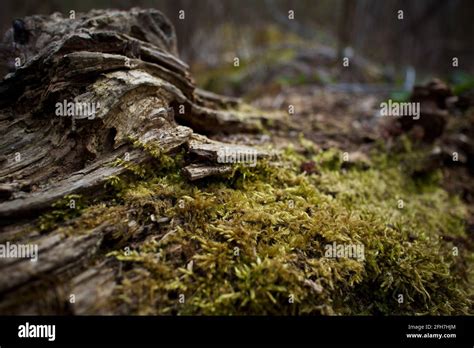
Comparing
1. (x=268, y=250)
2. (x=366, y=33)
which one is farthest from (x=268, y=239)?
(x=366, y=33)

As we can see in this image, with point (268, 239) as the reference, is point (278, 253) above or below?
below

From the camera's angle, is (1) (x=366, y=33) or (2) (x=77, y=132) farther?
(1) (x=366, y=33)

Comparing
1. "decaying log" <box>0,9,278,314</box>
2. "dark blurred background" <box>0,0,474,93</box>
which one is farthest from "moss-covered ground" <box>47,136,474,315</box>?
"dark blurred background" <box>0,0,474,93</box>

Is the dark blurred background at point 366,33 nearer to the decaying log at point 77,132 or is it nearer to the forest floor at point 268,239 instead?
the decaying log at point 77,132

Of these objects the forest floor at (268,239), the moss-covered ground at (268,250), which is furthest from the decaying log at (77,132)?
the moss-covered ground at (268,250)

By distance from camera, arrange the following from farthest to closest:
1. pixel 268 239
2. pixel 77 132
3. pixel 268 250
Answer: pixel 77 132
pixel 268 239
pixel 268 250

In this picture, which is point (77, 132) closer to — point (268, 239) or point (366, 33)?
point (268, 239)

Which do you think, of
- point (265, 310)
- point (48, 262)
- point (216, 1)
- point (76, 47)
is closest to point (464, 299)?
point (265, 310)
